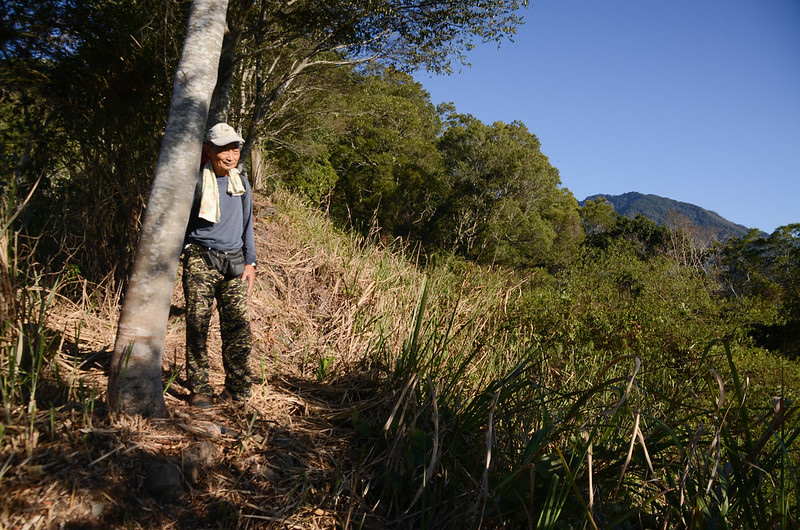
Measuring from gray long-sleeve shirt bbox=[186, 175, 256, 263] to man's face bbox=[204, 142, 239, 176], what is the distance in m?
0.10

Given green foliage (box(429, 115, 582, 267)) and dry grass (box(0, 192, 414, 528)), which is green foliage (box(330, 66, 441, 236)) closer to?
green foliage (box(429, 115, 582, 267))

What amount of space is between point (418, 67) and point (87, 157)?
7.46 metres

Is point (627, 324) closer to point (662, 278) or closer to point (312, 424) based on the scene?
point (662, 278)

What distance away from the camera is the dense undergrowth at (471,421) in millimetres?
1712

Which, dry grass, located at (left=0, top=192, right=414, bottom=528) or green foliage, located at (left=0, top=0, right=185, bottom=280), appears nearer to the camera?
dry grass, located at (left=0, top=192, right=414, bottom=528)

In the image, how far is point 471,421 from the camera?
2.33 meters

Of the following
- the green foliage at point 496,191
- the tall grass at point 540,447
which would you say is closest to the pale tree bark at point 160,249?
the tall grass at point 540,447

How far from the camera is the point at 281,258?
5918 mm

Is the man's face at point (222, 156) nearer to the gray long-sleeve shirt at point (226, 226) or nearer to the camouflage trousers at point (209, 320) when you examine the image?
the gray long-sleeve shirt at point (226, 226)

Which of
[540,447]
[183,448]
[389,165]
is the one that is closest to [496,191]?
[389,165]

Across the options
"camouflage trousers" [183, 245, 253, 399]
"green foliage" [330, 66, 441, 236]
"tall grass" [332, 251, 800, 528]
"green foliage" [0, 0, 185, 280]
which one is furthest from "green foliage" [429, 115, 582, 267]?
"tall grass" [332, 251, 800, 528]

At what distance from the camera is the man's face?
265 centimetres

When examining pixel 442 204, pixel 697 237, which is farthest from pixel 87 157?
pixel 697 237

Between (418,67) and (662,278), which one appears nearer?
(418,67)
